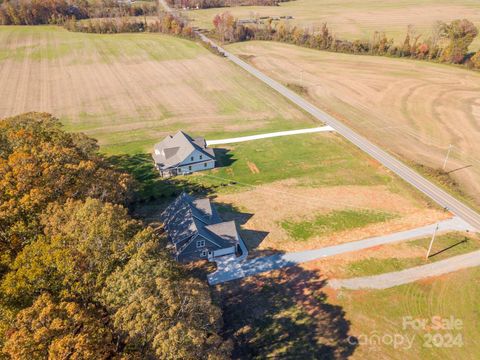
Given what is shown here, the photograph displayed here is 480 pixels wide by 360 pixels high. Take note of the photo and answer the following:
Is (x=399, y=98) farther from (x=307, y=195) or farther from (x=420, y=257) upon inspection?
(x=420, y=257)

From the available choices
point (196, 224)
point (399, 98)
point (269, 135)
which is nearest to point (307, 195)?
point (196, 224)

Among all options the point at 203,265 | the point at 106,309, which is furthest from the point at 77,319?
the point at 203,265

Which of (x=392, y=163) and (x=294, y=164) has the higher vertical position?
(x=392, y=163)

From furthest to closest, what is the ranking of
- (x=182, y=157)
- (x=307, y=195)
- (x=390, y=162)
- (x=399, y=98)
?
(x=399, y=98) → (x=390, y=162) → (x=182, y=157) → (x=307, y=195)

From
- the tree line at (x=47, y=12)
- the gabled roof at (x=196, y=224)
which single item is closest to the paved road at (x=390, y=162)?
the gabled roof at (x=196, y=224)

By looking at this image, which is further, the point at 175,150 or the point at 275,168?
the point at 275,168

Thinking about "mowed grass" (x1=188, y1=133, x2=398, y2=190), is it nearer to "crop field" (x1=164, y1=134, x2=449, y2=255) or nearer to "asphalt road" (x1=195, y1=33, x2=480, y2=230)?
"crop field" (x1=164, y1=134, x2=449, y2=255)
